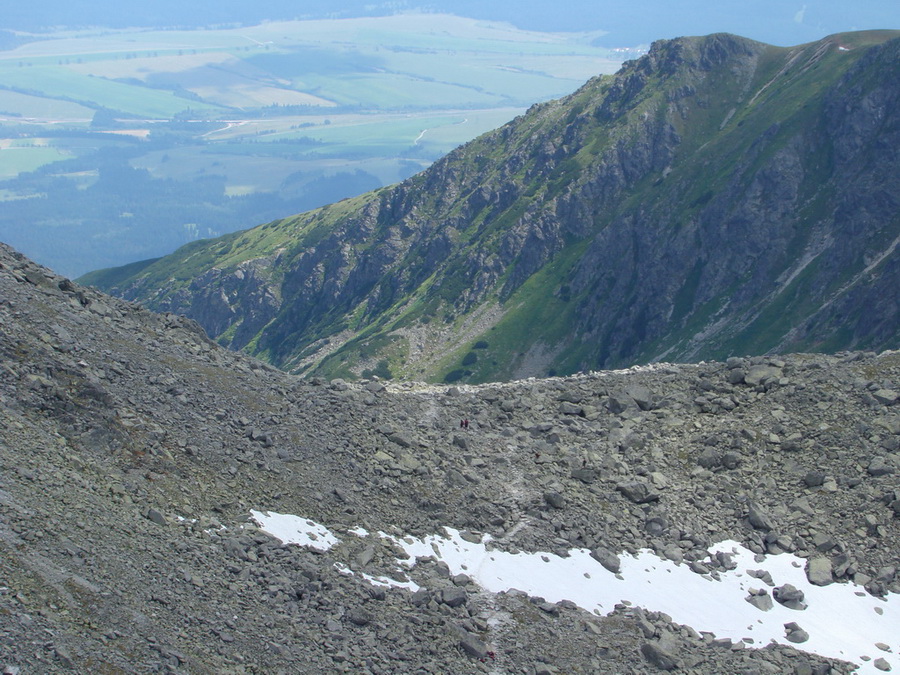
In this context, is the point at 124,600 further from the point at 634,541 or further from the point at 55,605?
the point at 634,541

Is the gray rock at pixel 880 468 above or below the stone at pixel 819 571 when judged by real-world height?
above

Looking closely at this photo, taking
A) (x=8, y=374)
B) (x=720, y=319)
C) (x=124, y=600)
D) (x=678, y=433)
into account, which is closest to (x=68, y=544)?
(x=124, y=600)

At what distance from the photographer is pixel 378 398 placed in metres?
47.6

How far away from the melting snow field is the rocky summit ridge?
606mm

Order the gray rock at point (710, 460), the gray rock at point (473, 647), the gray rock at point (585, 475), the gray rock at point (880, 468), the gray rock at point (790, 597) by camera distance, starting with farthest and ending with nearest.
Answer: the gray rock at point (710, 460) < the gray rock at point (585, 475) < the gray rock at point (880, 468) < the gray rock at point (790, 597) < the gray rock at point (473, 647)

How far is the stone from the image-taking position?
36.3 metres

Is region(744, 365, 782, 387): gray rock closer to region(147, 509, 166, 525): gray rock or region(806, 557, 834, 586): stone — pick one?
region(806, 557, 834, 586): stone

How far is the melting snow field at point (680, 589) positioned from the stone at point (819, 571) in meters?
0.25

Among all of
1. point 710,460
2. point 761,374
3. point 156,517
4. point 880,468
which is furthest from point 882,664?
point 156,517

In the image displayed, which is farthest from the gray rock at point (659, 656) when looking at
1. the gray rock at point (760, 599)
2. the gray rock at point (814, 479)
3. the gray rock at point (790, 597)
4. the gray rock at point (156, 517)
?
the gray rock at point (156, 517)

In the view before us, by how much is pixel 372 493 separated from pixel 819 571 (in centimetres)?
1970

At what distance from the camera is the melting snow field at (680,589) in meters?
33.6

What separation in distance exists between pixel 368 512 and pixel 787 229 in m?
160

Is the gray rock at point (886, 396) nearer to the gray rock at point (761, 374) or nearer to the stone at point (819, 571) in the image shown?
the gray rock at point (761, 374)
